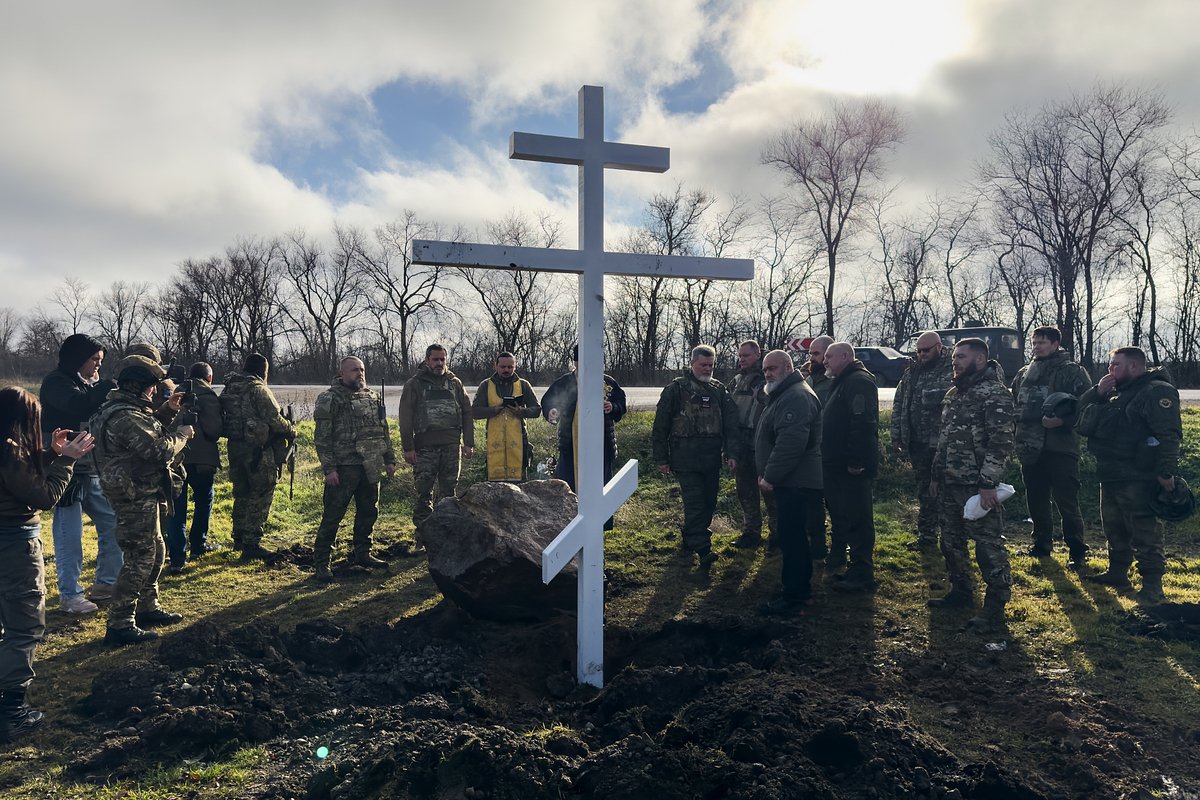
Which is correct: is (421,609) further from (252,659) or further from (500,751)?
(500,751)

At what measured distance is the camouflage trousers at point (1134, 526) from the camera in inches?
244

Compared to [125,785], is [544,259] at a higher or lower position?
higher

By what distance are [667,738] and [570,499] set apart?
3233 mm

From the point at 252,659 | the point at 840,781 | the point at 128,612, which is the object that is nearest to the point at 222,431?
the point at 128,612

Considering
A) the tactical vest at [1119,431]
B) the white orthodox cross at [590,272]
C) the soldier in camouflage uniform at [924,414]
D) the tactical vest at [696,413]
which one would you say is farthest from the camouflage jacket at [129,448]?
the tactical vest at [1119,431]

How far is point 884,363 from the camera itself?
24031 millimetres

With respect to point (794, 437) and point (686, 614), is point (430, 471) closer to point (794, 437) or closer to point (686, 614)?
point (686, 614)

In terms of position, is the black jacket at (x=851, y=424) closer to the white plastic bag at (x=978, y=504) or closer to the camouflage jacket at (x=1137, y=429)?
the white plastic bag at (x=978, y=504)

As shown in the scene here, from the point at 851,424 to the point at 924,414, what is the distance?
1402 millimetres

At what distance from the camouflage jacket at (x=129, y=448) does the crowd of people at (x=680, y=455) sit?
1cm

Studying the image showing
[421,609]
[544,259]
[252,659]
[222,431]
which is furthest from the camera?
[222,431]

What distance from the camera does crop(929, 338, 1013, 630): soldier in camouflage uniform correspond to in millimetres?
5699

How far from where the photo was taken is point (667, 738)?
351 cm

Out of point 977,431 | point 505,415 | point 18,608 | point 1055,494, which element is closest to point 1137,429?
point 1055,494
